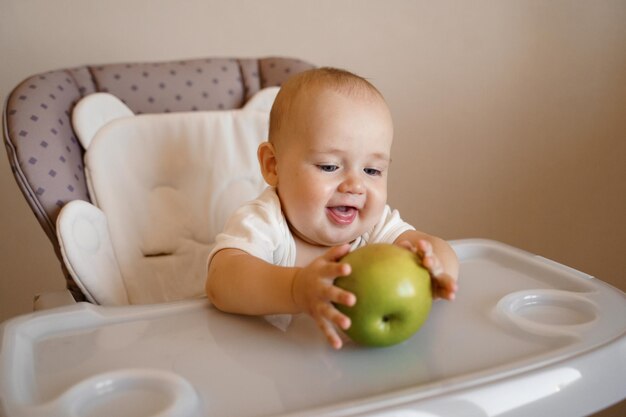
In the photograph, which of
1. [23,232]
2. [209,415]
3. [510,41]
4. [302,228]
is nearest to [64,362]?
[209,415]

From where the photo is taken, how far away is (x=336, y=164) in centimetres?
81

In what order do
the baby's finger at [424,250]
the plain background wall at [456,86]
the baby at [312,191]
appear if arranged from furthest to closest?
1. the plain background wall at [456,86]
2. the baby at [312,191]
3. the baby's finger at [424,250]

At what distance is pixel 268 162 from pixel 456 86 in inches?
35.2

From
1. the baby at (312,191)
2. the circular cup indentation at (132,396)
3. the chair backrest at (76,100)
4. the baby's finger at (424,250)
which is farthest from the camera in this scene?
the chair backrest at (76,100)

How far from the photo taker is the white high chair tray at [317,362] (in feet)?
1.70

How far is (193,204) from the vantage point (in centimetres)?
109

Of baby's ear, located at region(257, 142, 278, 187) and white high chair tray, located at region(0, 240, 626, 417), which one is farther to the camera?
baby's ear, located at region(257, 142, 278, 187)

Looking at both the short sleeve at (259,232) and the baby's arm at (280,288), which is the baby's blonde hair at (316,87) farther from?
the baby's arm at (280,288)

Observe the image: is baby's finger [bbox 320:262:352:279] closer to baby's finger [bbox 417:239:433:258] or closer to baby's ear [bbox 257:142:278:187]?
baby's finger [bbox 417:239:433:258]

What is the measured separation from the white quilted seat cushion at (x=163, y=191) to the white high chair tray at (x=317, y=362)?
0.25 m

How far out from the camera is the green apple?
1.82 feet

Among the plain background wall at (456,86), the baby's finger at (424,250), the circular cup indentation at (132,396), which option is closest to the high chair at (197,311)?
the circular cup indentation at (132,396)

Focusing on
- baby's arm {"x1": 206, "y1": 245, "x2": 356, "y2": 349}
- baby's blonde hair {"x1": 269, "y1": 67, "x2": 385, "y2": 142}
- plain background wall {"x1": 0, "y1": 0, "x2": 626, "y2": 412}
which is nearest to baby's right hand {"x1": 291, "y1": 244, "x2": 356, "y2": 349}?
baby's arm {"x1": 206, "y1": 245, "x2": 356, "y2": 349}

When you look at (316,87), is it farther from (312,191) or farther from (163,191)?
(163,191)
